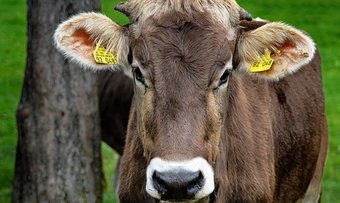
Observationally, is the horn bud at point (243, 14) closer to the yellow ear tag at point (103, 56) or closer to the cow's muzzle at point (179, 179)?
the yellow ear tag at point (103, 56)

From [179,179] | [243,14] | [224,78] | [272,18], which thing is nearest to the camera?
[179,179]

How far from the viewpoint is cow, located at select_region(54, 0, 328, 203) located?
521cm

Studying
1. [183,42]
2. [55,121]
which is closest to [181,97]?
[183,42]

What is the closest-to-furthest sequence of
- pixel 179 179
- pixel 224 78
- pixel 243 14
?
pixel 179 179, pixel 224 78, pixel 243 14

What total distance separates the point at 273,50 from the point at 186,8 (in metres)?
0.71

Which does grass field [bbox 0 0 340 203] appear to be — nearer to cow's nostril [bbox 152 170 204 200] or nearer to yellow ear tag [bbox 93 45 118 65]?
yellow ear tag [bbox 93 45 118 65]

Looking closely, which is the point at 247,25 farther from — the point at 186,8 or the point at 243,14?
the point at 186,8

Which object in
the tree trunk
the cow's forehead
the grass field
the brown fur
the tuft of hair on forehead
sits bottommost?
the grass field

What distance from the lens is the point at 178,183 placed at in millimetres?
4988

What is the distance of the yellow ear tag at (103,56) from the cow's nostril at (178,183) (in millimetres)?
1070

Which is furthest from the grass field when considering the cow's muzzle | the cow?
the cow's muzzle

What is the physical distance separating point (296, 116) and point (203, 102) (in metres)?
2.15

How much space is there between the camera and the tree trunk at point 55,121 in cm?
850

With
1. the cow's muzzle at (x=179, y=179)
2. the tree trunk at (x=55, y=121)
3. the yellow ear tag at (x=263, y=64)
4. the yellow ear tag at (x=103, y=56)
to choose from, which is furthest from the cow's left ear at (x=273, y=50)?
the tree trunk at (x=55, y=121)
